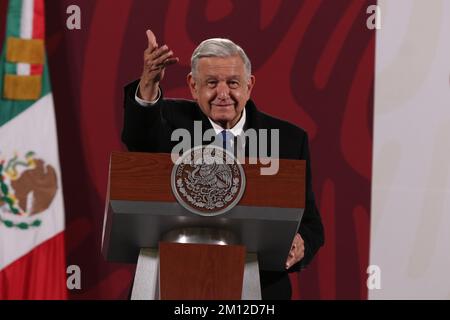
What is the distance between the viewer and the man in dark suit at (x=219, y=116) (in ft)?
7.62

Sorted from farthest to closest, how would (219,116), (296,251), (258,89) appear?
1. (258,89)
2. (219,116)
3. (296,251)

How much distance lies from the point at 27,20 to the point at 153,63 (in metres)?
2.04

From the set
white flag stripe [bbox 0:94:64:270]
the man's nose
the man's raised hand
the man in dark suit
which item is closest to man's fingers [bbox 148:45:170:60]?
the man's raised hand

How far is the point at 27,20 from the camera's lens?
395cm

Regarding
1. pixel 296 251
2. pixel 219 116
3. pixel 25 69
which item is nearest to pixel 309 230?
pixel 296 251

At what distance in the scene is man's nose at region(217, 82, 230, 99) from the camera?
2.55m

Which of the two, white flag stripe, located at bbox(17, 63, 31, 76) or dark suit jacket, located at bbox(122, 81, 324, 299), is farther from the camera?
white flag stripe, located at bbox(17, 63, 31, 76)

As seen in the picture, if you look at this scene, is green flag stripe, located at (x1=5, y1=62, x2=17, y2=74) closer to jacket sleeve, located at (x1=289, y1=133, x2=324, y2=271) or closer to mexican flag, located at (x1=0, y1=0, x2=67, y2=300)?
mexican flag, located at (x1=0, y1=0, x2=67, y2=300)

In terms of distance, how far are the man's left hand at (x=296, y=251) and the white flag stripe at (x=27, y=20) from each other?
6.68ft

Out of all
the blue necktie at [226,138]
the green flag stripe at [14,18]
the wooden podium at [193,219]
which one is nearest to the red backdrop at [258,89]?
the green flag stripe at [14,18]

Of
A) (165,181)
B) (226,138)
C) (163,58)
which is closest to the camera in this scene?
(165,181)

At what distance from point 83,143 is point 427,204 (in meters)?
1.51

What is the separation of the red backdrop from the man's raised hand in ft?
5.84

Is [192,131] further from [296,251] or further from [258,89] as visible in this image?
[258,89]
